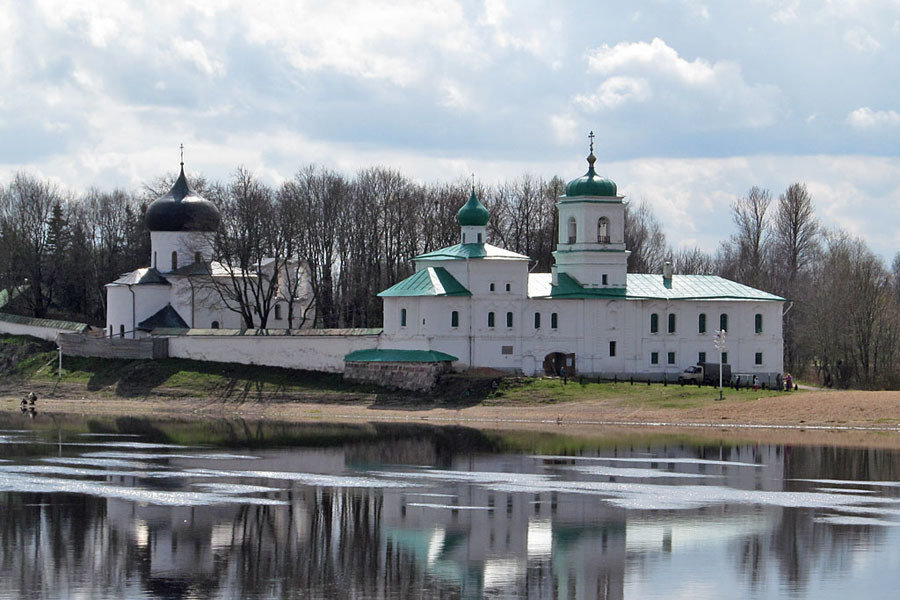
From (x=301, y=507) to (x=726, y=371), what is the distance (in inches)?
1306

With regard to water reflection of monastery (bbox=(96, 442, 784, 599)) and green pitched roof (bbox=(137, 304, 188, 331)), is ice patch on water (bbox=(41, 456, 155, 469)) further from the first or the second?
green pitched roof (bbox=(137, 304, 188, 331))

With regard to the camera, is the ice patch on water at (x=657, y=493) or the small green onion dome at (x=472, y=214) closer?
the ice patch on water at (x=657, y=493)

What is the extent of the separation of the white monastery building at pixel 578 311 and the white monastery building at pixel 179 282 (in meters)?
10.6

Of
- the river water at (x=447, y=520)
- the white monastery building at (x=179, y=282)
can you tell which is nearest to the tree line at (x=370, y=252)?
the white monastery building at (x=179, y=282)

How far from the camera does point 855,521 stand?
29.8 m

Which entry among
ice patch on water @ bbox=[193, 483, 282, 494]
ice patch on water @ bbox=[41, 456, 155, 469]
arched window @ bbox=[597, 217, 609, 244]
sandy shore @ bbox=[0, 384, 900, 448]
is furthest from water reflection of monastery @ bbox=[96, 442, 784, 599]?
arched window @ bbox=[597, 217, 609, 244]

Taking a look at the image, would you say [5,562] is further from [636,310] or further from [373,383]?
[636,310]

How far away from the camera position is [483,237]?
6122cm

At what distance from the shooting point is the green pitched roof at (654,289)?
6041 centimetres

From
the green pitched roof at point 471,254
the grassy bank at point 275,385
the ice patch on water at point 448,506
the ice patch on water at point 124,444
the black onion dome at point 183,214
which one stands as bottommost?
the ice patch on water at point 448,506

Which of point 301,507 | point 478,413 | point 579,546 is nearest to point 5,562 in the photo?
point 301,507

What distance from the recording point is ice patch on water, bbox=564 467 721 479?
3644 centimetres

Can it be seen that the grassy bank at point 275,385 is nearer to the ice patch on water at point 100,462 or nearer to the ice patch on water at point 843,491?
the ice patch on water at point 843,491

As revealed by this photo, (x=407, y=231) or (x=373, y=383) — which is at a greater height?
(x=407, y=231)
